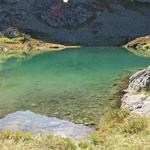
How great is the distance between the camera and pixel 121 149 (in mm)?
21734

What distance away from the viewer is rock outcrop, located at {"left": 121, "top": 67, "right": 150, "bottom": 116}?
155 feet

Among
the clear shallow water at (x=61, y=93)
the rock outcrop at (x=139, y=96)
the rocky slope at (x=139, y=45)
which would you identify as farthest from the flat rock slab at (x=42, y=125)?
the rocky slope at (x=139, y=45)

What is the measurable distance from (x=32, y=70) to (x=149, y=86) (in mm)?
48055

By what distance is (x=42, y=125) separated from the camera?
131 ft

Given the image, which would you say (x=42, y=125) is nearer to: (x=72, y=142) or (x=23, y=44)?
(x=72, y=142)

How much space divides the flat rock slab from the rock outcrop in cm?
871

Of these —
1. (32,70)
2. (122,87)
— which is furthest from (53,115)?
(32,70)

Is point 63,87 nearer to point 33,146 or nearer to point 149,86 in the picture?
point 149,86

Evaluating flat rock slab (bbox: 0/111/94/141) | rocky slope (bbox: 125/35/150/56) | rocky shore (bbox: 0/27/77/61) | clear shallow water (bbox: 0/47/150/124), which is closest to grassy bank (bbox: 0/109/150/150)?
flat rock slab (bbox: 0/111/94/141)

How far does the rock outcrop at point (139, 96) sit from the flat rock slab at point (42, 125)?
8710mm

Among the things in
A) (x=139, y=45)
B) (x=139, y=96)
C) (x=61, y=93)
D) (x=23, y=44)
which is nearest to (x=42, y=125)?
(x=139, y=96)

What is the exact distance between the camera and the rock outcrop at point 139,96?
47250 millimetres

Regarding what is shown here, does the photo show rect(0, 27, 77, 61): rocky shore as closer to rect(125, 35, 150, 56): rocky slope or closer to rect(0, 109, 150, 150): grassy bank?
rect(125, 35, 150, 56): rocky slope

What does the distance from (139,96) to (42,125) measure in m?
18.4
